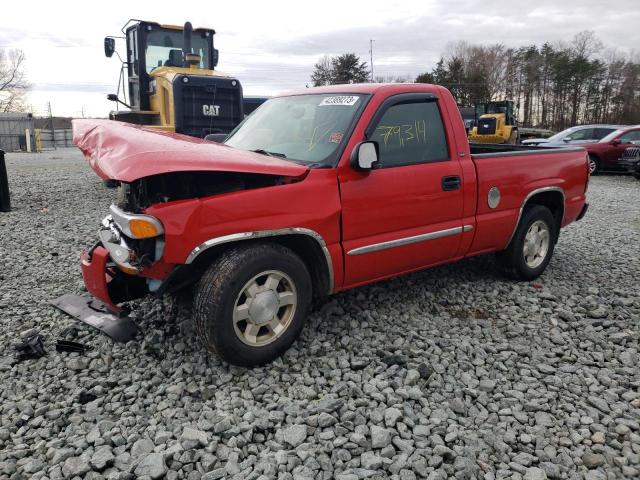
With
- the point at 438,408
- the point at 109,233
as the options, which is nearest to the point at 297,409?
the point at 438,408

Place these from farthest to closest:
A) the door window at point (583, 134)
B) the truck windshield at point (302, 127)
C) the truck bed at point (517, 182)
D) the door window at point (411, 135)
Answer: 1. the door window at point (583, 134)
2. the truck bed at point (517, 182)
3. the door window at point (411, 135)
4. the truck windshield at point (302, 127)

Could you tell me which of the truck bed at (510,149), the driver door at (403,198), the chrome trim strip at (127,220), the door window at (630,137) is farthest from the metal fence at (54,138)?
the driver door at (403,198)

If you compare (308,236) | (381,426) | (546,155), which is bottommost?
(381,426)

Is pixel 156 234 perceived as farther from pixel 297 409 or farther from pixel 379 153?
pixel 379 153

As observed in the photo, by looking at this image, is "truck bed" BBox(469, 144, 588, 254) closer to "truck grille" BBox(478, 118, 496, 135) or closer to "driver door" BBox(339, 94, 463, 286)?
"driver door" BBox(339, 94, 463, 286)

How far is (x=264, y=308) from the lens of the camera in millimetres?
3455

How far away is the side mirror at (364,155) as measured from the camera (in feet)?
11.9

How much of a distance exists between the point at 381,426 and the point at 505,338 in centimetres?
163

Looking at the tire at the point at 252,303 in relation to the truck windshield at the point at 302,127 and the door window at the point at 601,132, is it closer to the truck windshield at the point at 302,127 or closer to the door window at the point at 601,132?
the truck windshield at the point at 302,127

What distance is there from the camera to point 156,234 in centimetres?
311

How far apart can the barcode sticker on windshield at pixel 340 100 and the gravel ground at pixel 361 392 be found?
1.73 metres

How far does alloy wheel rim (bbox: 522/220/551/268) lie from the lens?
17.4 feet

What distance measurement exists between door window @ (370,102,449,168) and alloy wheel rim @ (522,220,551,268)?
156 centimetres

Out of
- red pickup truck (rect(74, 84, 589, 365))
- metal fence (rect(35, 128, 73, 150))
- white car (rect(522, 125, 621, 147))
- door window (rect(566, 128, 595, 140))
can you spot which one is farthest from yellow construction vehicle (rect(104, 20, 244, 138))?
metal fence (rect(35, 128, 73, 150))
